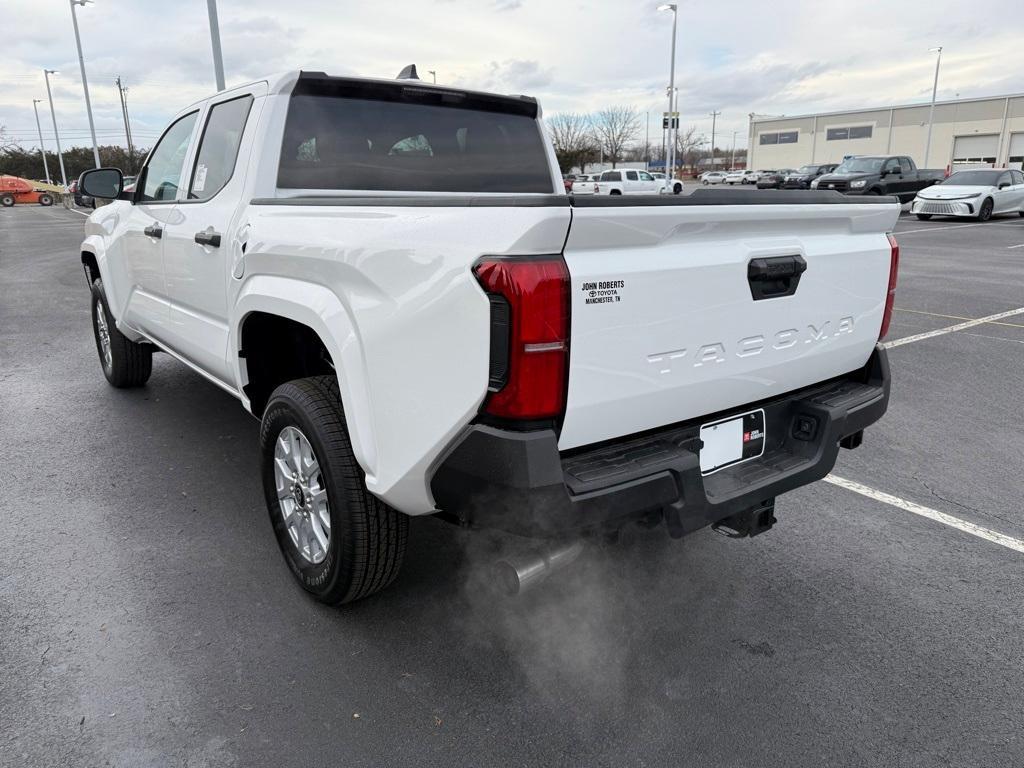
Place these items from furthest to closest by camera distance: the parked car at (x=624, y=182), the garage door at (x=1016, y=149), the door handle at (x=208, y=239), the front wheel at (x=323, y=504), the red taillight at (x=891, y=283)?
the garage door at (x=1016, y=149) < the parked car at (x=624, y=182) < the door handle at (x=208, y=239) < the red taillight at (x=891, y=283) < the front wheel at (x=323, y=504)

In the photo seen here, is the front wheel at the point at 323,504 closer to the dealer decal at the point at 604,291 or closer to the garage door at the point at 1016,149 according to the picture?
the dealer decal at the point at 604,291

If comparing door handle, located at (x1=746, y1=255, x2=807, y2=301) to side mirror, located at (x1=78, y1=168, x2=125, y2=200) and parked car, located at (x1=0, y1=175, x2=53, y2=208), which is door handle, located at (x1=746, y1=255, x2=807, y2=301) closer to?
side mirror, located at (x1=78, y1=168, x2=125, y2=200)

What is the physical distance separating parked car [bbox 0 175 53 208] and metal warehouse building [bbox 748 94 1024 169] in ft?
213

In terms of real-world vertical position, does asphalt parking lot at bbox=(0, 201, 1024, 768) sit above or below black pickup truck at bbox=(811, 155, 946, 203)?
below

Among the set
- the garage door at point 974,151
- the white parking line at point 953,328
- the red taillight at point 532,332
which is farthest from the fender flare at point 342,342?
the garage door at point 974,151

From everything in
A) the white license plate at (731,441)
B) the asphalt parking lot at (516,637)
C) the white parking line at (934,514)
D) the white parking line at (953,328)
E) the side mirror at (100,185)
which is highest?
the side mirror at (100,185)

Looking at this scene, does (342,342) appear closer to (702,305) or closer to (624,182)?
(702,305)

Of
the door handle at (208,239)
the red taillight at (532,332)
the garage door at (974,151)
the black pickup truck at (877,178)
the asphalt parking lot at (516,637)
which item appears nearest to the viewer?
the red taillight at (532,332)

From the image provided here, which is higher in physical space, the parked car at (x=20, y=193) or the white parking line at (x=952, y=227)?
the parked car at (x=20, y=193)

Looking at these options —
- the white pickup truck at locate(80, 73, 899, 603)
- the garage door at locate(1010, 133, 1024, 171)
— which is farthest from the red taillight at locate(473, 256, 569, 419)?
Answer: the garage door at locate(1010, 133, 1024, 171)

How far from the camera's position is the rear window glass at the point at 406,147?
3.41 metres

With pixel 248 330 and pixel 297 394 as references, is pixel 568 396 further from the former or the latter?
pixel 248 330

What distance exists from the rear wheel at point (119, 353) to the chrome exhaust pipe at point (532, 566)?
4064 millimetres

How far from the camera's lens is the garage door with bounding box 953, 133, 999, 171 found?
62.9 meters
